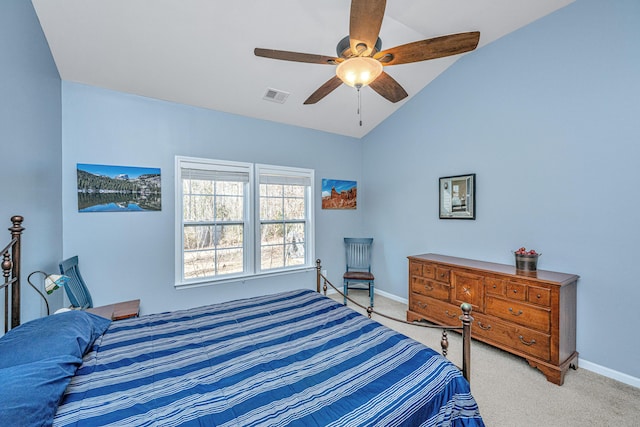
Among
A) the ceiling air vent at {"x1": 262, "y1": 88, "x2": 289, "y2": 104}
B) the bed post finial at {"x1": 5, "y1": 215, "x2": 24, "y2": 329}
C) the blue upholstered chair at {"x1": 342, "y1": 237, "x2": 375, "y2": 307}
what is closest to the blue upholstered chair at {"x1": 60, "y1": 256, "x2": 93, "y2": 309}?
the bed post finial at {"x1": 5, "y1": 215, "x2": 24, "y2": 329}

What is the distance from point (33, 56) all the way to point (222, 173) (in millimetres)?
1865

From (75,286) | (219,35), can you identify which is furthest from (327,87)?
(75,286)

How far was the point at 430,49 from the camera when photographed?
1.85 metres

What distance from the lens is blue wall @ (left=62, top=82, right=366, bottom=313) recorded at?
A: 108 inches

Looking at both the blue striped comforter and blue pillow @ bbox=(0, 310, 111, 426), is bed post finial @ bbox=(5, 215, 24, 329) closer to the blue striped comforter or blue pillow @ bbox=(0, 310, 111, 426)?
blue pillow @ bbox=(0, 310, 111, 426)

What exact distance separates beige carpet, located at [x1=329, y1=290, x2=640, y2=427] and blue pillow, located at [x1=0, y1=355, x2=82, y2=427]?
241cm

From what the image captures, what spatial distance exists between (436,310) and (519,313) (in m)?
0.86

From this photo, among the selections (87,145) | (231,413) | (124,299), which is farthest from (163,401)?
(87,145)

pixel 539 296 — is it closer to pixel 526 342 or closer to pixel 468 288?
pixel 526 342

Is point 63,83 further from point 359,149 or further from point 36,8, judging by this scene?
point 359,149

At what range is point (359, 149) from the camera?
4805mm

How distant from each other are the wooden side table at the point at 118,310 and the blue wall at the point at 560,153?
3.65 metres

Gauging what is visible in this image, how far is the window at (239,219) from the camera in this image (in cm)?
335

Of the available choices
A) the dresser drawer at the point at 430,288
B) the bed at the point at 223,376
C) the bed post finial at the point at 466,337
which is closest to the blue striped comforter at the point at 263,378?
the bed at the point at 223,376
